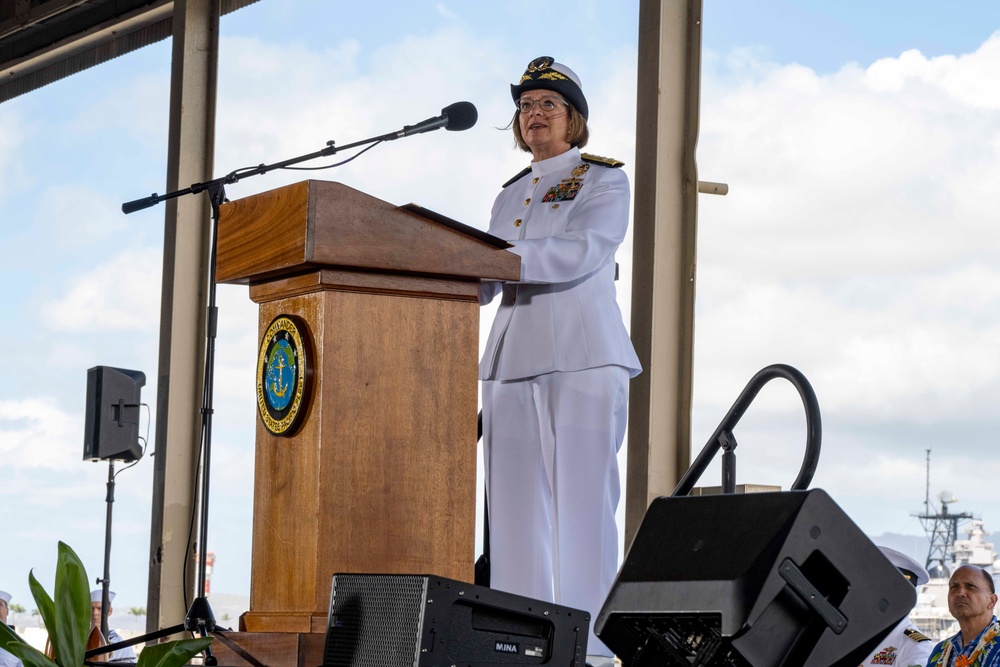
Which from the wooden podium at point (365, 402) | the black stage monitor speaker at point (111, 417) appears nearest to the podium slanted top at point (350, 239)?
the wooden podium at point (365, 402)

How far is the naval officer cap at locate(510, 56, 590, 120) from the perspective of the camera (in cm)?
310

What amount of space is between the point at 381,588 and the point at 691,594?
1.58ft

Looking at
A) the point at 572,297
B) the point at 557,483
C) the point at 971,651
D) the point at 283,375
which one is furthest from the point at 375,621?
the point at 971,651

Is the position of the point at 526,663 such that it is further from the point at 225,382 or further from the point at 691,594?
the point at 225,382

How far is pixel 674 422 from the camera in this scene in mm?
4035

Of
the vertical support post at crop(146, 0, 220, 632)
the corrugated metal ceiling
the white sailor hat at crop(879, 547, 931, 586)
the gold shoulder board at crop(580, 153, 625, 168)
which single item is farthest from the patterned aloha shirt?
the corrugated metal ceiling

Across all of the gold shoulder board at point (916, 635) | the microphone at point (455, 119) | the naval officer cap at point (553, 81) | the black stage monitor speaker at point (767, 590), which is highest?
the naval officer cap at point (553, 81)

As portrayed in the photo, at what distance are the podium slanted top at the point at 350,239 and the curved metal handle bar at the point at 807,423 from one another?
0.61 metres

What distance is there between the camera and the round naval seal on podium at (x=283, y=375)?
7.38 ft

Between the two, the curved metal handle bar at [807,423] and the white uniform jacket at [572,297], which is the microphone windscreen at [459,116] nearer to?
the white uniform jacket at [572,297]

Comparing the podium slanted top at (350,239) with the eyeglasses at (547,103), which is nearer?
the podium slanted top at (350,239)

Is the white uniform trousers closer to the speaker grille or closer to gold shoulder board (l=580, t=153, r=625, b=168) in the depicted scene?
gold shoulder board (l=580, t=153, r=625, b=168)

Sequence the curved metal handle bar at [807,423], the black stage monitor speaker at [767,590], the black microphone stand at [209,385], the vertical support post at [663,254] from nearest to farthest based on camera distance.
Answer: the black stage monitor speaker at [767,590] < the curved metal handle bar at [807,423] < the black microphone stand at [209,385] < the vertical support post at [663,254]

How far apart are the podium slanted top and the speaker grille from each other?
0.55 meters
